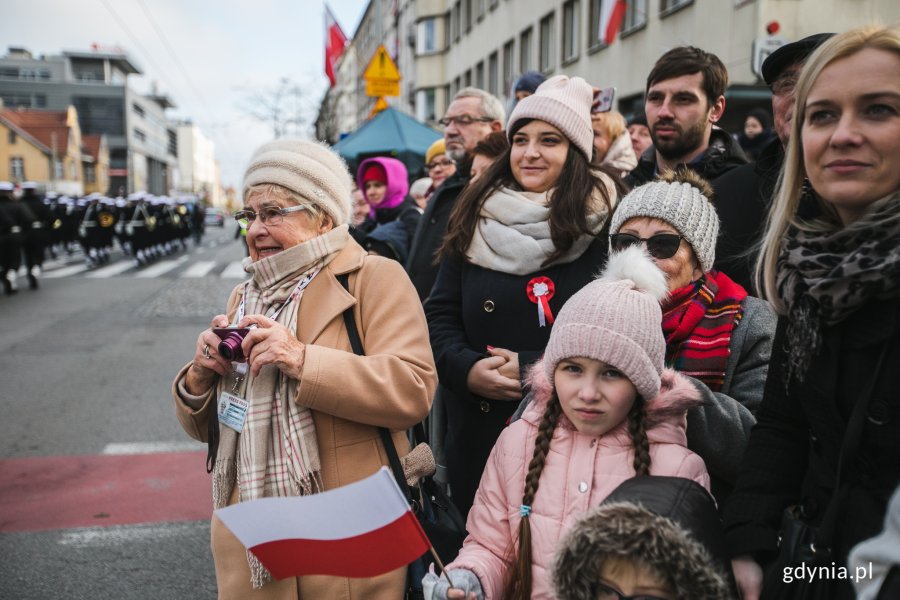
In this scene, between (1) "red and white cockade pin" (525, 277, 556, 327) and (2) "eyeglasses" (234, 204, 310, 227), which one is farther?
(1) "red and white cockade pin" (525, 277, 556, 327)

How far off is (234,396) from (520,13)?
24.9m

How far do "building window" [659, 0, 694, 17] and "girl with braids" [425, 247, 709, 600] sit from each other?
1398 centimetres

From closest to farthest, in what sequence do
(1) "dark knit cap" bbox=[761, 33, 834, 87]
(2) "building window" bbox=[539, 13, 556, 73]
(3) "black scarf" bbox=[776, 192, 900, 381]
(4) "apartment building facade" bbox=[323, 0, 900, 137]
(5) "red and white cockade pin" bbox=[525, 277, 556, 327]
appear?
1. (3) "black scarf" bbox=[776, 192, 900, 381]
2. (5) "red and white cockade pin" bbox=[525, 277, 556, 327]
3. (1) "dark knit cap" bbox=[761, 33, 834, 87]
4. (4) "apartment building facade" bbox=[323, 0, 900, 137]
5. (2) "building window" bbox=[539, 13, 556, 73]

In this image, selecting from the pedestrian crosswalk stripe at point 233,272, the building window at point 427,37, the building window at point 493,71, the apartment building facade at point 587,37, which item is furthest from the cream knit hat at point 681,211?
the building window at point 427,37

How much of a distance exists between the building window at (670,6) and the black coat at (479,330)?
1326 centimetres

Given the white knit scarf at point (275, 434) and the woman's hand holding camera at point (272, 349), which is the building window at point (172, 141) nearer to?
the white knit scarf at point (275, 434)

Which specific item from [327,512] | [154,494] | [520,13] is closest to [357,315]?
[327,512]

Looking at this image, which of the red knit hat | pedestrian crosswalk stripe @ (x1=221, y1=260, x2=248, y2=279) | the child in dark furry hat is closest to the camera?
the child in dark furry hat

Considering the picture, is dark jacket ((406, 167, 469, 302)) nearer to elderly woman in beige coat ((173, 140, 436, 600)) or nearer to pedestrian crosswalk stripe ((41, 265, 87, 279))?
elderly woman in beige coat ((173, 140, 436, 600))

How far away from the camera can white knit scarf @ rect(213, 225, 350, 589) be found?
6.82 ft

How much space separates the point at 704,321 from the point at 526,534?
80cm

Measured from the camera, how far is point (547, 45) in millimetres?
22828

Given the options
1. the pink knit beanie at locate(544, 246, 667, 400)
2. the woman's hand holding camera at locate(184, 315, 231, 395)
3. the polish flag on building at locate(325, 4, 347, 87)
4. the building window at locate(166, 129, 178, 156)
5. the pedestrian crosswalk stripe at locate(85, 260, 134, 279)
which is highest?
the building window at locate(166, 129, 178, 156)

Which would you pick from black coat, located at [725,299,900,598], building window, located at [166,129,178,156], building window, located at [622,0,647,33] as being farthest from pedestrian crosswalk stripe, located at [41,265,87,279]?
building window, located at [166,129,178,156]
